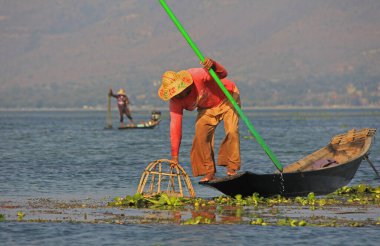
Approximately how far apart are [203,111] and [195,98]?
48 centimetres

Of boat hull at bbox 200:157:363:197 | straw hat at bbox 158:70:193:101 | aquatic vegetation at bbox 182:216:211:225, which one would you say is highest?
straw hat at bbox 158:70:193:101

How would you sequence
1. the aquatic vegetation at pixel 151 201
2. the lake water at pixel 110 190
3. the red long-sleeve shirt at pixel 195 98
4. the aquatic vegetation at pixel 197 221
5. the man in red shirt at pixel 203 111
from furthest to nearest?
the red long-sleeve shirt at pixel 195 98 < the man in red shirt at pixel 203 111 < the aquatic vegetation at pixel 151 201 < the aquatic vegetation at pixel 197 221 < the lake water at pixel 110 190

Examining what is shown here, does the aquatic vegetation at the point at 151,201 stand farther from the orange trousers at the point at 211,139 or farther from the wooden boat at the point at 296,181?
the orange trousers at the point at 211,139

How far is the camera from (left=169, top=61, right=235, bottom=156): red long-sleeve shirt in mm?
19922

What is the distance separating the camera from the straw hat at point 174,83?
19562mm

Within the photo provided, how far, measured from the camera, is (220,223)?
17.2 m

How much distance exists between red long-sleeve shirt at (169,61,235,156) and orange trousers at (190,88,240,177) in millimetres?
228

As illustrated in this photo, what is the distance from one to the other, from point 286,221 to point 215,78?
3.39m

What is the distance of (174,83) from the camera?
64.4 ft

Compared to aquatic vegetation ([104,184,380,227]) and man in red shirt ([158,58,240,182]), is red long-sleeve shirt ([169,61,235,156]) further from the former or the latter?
aquatic vegetation ([104,184,380,227])

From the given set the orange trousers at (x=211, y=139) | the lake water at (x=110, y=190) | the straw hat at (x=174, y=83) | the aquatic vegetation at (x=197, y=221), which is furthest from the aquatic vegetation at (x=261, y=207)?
the straw hat at (x=174, y=83)

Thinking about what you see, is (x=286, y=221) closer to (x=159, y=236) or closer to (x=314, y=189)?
(x=159, y=236)

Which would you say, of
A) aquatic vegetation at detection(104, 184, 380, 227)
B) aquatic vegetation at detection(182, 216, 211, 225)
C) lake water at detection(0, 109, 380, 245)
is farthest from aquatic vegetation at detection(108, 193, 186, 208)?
lake water at detection(0, 109, 380, 245)

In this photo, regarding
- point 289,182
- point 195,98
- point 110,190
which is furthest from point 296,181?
point 110,190
